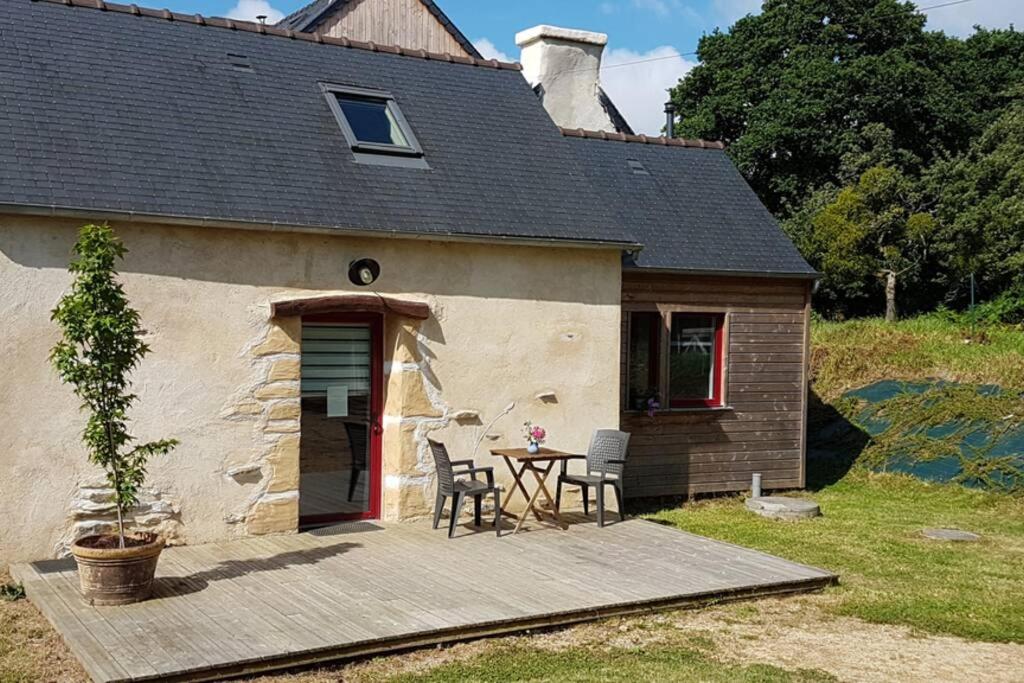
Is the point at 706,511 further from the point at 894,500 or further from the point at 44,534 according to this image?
the point at 44,534

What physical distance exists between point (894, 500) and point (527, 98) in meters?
6.65

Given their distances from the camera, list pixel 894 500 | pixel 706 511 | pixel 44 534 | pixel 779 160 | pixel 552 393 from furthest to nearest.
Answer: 1. pixel 779 160
2. pixel 894 500
3. pixel 706 511
4. pixel 552 393
5. pixel 44 534

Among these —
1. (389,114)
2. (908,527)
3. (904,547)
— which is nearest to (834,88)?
(908,527)

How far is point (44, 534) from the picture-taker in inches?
346

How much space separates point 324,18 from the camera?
59.5 ft

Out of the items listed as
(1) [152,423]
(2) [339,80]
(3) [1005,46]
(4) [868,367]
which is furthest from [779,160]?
(1) [152,423]

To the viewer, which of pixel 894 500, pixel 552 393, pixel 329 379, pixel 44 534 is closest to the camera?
pixel 44 534

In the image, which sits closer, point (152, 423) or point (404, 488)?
point (152, 423)

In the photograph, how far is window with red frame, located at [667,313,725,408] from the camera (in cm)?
1309

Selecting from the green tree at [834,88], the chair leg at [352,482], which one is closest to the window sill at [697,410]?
the chair leg at [352,482]

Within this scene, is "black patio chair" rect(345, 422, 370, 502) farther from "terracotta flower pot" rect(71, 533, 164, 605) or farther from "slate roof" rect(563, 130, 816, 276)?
"slate roof" rect(563, 130, 816, 276)

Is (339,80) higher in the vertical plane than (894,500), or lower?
higher

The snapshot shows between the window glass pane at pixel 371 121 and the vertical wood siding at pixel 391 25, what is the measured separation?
7.04 m

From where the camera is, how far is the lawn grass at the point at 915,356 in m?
16.2
